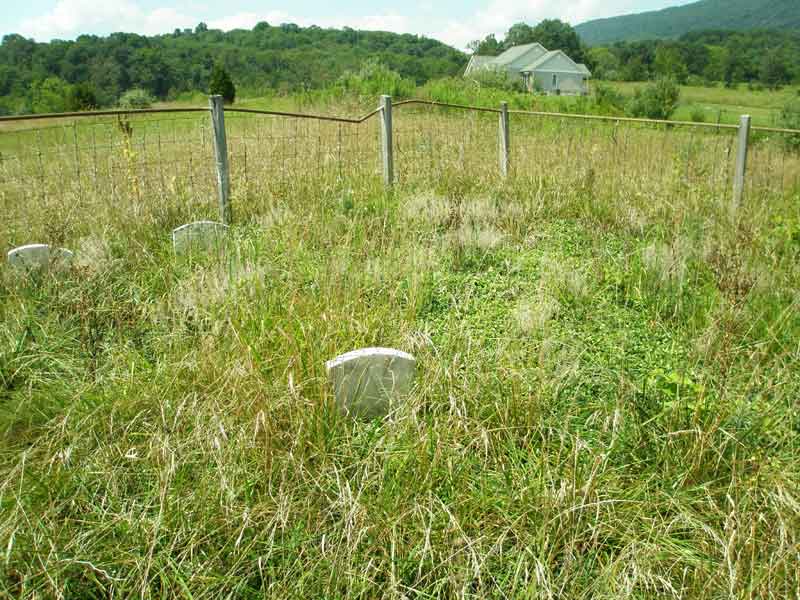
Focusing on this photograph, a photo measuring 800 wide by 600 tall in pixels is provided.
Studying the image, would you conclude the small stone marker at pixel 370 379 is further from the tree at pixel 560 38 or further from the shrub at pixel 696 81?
the tree at pixel 560 38

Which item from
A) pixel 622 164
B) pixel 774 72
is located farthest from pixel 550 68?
pixel 622 164

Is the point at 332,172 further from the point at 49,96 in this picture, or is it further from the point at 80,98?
the point at 49,96

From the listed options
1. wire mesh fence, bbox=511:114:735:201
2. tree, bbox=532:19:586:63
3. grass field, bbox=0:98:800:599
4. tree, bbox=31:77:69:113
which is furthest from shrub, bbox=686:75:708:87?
grass field, bbox=0:98:800:599

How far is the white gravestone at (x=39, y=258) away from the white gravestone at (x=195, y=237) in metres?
0.71

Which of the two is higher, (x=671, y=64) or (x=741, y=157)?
(x=671, y=64)

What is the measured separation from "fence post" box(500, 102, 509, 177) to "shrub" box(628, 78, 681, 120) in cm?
2022

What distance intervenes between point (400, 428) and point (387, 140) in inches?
208

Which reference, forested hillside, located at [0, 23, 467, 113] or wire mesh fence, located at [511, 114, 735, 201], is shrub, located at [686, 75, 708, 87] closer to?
forested hillside, located at [0, 23, 467, 113]

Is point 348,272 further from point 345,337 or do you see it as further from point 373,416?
point 373,416

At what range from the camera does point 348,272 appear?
12.5 ft

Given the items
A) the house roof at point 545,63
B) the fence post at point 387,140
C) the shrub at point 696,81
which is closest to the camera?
the fence post at point 387,140

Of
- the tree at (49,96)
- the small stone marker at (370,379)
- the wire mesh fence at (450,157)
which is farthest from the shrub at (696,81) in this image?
the small stone marker at (370,379)

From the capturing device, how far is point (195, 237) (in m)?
4.42

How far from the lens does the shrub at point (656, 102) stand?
1042 inches
